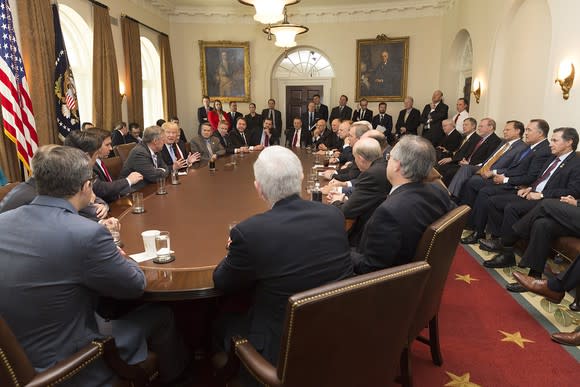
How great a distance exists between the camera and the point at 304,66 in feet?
37.5

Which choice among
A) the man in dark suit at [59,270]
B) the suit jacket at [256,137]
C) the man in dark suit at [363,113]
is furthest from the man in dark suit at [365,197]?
the man in dark suit at [363,113]

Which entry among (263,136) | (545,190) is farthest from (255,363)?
(263,136)

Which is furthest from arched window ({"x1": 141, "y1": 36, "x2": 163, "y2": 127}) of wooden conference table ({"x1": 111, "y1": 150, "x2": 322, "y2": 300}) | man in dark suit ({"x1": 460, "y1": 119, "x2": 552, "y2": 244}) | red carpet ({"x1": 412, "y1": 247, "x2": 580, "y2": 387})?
red carpet ({"x1": 412, "y1": 247, "x2": 580, "y2": 387})

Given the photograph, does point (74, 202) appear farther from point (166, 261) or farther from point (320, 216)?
point (320, 216)

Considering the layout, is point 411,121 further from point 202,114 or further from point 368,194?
point 368,194

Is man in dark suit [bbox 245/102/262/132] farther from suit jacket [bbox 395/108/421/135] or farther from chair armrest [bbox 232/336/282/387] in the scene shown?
chair armrest [bbox 232/336/282/387]

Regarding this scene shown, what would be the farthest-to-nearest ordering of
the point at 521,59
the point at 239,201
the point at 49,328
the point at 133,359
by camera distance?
the point at 521,59 < the point at 239,201 < the point at 133,359 < the point at 49,328

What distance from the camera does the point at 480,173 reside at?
18.1 feet

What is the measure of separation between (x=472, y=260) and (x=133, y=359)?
11.8ft

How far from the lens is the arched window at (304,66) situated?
1124 cm

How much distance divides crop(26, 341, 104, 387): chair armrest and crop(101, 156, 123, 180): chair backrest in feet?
10.3

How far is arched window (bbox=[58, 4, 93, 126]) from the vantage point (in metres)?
6.99

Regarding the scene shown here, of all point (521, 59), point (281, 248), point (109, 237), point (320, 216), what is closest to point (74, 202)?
point (109, 237)

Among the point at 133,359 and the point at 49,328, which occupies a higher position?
the point at 49,328
